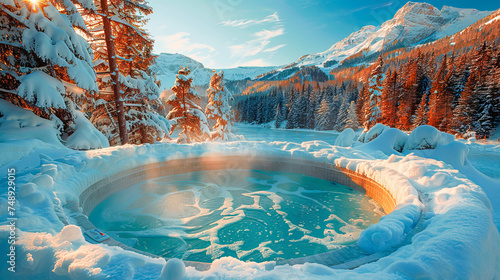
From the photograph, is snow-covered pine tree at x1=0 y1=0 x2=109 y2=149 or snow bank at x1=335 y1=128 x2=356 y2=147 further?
snow bank at x1=335 y1=128 x2=356 y2=147

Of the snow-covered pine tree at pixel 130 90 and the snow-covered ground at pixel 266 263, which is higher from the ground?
the snow-covered pine tree at pixel 130 90

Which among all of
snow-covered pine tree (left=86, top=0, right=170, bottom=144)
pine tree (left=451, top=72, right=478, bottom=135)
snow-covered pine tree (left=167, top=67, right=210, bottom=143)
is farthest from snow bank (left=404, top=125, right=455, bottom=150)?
pine tree (left=451, top=72, right=478, bottom=135)

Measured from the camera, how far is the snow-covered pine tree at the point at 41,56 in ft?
18.6

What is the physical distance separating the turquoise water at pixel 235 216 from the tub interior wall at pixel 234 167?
20 cm

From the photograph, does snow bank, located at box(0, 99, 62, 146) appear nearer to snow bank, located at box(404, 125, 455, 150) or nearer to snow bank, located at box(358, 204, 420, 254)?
snow bank, located at box(358, 204, 420, 254)

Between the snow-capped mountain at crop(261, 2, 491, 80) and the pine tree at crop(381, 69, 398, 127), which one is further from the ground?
the snow-capped mountain at crop(261, 2, 491, 80)

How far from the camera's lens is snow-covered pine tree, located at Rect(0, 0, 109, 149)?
5.68 meters

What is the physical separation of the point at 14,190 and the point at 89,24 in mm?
8354

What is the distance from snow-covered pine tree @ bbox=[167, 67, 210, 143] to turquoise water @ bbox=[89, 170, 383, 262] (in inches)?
286

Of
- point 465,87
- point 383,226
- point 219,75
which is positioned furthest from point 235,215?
point 465,87

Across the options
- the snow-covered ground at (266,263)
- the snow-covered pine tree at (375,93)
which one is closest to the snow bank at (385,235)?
the snow-covered ground at (266,263)

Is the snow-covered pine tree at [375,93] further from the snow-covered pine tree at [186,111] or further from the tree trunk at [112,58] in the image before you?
the tree trunk at [112,58]

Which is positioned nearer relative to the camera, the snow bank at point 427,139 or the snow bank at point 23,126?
the snow bank at point 23,126

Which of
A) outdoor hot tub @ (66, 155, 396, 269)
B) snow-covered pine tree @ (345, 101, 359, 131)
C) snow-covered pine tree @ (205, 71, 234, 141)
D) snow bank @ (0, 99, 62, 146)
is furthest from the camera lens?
snow-covered pine tree @ (345, 101, 359, 131)
